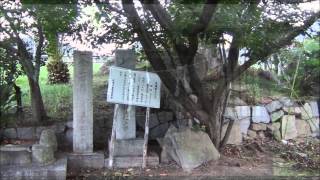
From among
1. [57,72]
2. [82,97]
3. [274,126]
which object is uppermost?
[57,72]

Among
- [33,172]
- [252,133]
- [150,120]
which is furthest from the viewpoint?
[252,133]

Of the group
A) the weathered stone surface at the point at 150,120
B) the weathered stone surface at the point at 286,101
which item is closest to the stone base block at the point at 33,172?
the weathered stone surface at the point at 150,120

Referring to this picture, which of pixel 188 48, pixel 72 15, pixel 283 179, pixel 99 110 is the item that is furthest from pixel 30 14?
pixel 283 179

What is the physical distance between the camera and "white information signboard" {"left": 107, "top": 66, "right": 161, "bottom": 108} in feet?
18.8

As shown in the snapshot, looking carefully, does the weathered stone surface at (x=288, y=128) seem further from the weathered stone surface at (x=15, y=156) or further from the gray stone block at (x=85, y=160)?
the weathered stone surface at (x=15, y=156)

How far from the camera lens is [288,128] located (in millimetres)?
6719

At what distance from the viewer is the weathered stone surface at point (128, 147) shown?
5.94 meters

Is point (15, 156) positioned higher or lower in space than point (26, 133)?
lower

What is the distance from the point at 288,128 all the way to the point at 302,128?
7.0 inches

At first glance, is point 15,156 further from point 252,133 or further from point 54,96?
point 252,133

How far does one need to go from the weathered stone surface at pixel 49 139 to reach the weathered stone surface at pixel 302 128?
3031 mm

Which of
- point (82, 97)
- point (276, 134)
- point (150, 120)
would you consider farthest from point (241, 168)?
point (82, 97)

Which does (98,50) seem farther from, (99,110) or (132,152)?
(132,152)

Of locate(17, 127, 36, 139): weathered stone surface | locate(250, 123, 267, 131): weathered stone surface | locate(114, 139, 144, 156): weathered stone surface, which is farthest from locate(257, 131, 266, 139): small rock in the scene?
locate(17, 127, 36, 139): weathered stone surface
